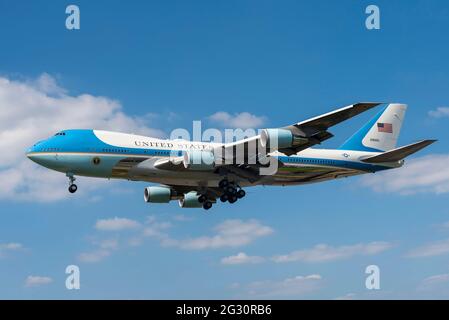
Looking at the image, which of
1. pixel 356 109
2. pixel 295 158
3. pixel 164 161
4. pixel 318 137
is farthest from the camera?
pixel 295 158

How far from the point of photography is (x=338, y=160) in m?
54.2

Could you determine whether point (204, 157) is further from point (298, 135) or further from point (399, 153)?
point (399, 153)

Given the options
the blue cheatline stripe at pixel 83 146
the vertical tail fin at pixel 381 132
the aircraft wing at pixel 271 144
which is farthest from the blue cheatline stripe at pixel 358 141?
the blue cheatline stripe at pixel 83 146

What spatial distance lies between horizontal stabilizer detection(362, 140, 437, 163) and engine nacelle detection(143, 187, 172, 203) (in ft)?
55.7

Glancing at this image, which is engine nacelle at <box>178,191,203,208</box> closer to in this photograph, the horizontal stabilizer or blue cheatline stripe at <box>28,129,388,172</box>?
blue cheatline stripe at <box>28,129,388,172</box>

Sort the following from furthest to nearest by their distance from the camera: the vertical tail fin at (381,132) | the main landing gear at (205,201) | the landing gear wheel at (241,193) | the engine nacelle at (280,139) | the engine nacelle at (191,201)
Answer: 1. the vertical tail fin at (381,132)
2. the engine nacelle at (191,201)
3. the main landing gear at (205,201)
4. the landing gear wheel at (241,193)
5. the engine nacelle at (280,139)

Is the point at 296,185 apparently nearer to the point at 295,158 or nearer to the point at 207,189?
the point at 295,158

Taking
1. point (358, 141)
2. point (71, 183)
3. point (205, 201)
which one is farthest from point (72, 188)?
point (358, 141)

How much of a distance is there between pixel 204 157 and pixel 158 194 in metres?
9.60

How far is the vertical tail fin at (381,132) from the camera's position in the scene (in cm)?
5675

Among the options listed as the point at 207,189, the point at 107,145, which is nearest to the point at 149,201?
the point at 207,189

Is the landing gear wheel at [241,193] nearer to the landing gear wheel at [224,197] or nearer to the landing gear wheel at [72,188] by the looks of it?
the landing gear wheel at [224,197]

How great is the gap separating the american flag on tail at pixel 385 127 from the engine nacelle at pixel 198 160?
63.6 feet

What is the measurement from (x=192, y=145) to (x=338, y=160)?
12.9 metres
